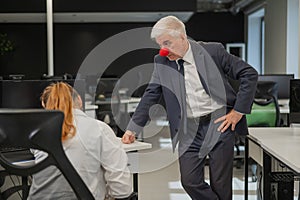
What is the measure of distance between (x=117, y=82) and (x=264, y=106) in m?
2.23

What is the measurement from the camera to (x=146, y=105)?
2.87 meters

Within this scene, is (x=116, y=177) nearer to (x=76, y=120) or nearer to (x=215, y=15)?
(x=76, y=120)

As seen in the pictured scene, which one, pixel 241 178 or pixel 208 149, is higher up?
pixel 208 149

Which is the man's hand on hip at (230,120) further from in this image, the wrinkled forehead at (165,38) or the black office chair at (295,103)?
the black office chair at (295,103)

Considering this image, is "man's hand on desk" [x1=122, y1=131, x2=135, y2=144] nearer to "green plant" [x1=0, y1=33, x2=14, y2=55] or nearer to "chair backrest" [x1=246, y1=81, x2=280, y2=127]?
"chair backrest" [x1=246, y1=81, x2=280, y2=127]

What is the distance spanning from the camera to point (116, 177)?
1910 mm

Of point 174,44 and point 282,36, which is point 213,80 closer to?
point 174,44

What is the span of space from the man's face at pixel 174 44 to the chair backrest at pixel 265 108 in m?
2.87

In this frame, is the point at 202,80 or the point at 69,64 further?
the point at 69,64

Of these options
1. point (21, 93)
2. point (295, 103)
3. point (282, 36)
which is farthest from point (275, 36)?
point (21, 93)

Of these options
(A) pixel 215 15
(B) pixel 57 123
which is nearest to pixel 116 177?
(B) pixel 57 123

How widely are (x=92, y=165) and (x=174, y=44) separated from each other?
102 centimetres

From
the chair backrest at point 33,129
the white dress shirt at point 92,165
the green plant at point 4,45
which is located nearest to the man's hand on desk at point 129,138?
the white dress shirt at point 92,165

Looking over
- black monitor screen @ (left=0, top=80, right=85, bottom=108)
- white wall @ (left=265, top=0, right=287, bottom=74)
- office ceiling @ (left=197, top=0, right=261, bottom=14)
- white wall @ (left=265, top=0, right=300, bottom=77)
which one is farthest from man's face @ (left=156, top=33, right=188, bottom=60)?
office ceiling @ (left=197, top=0, right=261, bottom=14)
